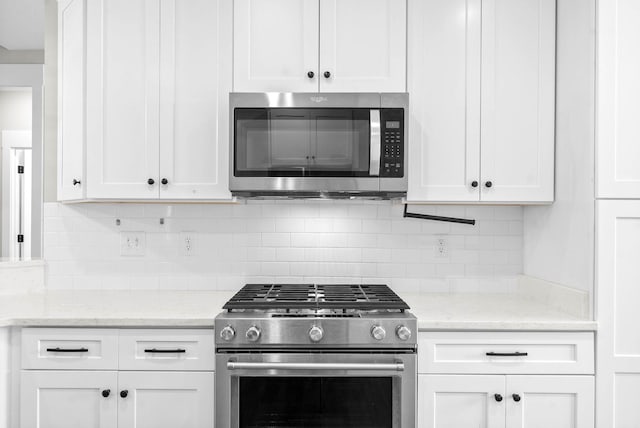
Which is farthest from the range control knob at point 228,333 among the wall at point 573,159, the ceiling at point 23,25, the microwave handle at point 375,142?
the ceiling at point 23,25

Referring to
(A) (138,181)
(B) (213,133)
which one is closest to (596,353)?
(B) (213,133)

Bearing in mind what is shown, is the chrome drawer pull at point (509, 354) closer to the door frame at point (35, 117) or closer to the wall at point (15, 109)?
the door frame at point (35, 117)

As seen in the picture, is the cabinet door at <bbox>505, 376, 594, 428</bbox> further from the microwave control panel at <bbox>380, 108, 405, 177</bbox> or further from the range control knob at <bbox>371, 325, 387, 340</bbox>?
the microwave control panel at <bbox>380, 108, 405, 177</bbox>

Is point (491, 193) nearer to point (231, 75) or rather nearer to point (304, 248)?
point (304, 248)

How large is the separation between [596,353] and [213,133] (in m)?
1.89

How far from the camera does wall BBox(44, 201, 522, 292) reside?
8.59 feet

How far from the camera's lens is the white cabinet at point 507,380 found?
75.7 inches

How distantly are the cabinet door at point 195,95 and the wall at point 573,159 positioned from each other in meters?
1.52

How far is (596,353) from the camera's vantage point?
192 cm

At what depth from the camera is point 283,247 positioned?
2625 mm

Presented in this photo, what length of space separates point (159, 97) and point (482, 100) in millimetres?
1513

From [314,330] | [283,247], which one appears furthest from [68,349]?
[283,247]

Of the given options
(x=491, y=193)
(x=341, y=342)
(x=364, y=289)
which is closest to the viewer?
(x=341, y=342)

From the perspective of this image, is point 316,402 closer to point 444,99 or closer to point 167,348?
point 167,348
